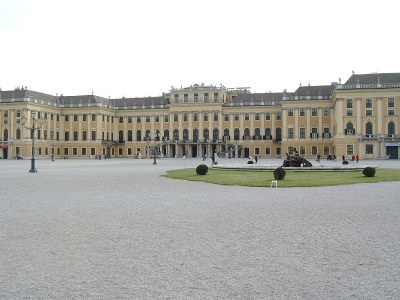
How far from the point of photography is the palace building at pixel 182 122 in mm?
88188

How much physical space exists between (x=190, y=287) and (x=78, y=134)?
314 ft

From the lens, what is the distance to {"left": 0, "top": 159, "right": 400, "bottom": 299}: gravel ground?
247 inches

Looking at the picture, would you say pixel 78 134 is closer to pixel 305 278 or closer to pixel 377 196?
pixel 377 196

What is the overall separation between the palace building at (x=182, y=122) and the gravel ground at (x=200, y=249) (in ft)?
219

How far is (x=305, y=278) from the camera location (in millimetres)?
6680

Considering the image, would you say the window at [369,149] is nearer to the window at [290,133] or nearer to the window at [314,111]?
the window at [314,111]

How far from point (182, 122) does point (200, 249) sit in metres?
90.2

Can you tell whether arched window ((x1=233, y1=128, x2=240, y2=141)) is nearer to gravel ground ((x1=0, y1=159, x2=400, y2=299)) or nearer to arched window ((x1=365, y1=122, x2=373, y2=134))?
arched window ((x1=365, y1=122, x2=373, y2=134))

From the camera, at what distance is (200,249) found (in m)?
8.45

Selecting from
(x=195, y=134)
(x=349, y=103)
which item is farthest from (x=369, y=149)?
(x=195, y=134)

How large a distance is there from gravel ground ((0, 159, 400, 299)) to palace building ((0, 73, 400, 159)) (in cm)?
6683

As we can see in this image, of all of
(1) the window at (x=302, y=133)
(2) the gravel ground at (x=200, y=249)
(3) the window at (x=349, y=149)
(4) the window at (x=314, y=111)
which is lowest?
(2) the gravel ground at (x=200, y=249)

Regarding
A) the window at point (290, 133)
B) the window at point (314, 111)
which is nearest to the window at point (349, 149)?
the window at point (314, 111)

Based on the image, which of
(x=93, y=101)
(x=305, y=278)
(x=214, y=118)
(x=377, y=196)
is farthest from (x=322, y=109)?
(x=305, y=278)
